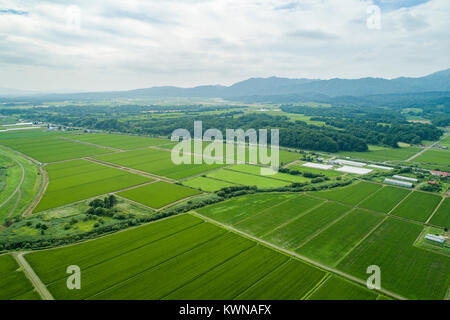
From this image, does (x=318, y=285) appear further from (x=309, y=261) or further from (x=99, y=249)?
(x=99, y=249)

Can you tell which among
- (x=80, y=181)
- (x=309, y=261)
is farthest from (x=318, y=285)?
(x=80, y=181)

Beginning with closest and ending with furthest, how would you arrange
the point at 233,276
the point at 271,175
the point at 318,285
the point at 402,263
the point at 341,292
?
the point at 341,292 < the point at 318,285 < the point at 233,276 < the point at 402,263 < the point at 271,175

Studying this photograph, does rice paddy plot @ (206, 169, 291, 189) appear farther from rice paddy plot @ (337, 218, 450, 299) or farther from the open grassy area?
the open grassy area

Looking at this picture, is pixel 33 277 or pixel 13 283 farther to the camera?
pixel 33 277

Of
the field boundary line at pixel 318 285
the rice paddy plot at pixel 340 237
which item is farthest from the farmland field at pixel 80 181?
the field boundary line at pixel 318 285

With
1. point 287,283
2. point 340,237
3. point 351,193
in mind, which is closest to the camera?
point 287,283

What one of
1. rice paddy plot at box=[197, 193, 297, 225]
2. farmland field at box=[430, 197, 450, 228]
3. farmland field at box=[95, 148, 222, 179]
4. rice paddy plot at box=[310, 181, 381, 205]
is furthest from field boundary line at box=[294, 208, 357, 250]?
farmland field at box=[95, 148, 222, 179]

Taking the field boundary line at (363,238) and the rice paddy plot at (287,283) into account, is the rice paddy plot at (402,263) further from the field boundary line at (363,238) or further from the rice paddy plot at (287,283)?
the rice paddy plot at (287,283)

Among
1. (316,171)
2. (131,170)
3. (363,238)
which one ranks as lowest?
(363,238)
